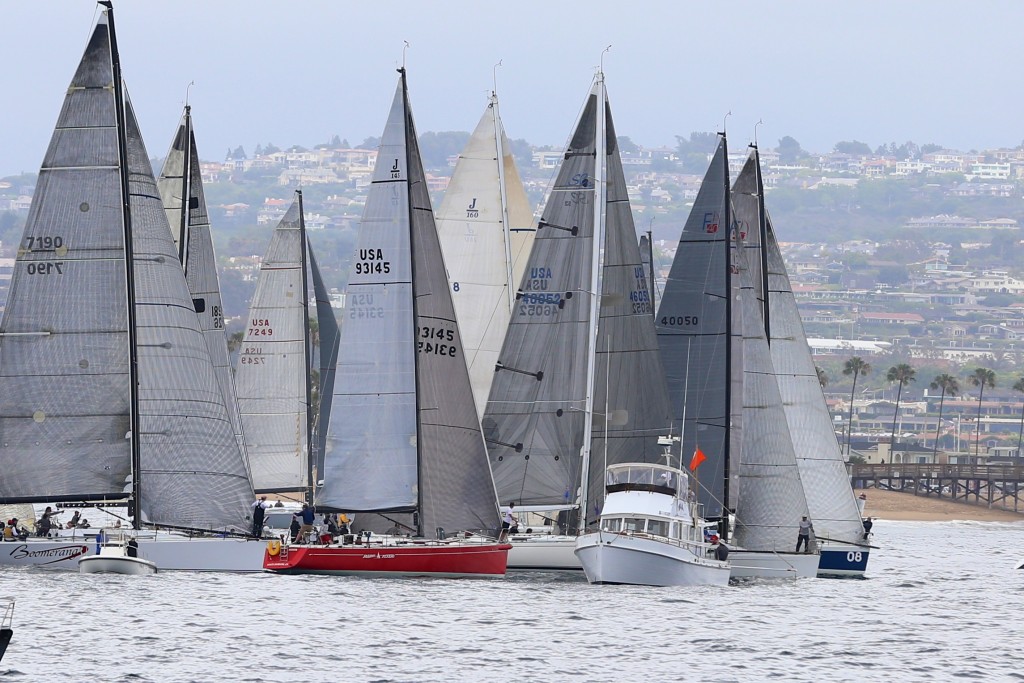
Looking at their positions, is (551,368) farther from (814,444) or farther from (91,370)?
(91,370)

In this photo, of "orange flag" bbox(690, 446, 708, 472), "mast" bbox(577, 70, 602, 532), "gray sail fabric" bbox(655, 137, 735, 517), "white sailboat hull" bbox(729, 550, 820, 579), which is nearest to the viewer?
"mast" bbox(577, 70, 602, 532)

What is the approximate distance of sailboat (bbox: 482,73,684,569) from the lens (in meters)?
47.8

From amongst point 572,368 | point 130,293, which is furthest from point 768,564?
point 130,293

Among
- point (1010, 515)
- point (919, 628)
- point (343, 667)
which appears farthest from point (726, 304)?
point (1010, 515)

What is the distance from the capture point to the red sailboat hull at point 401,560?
43.4 m

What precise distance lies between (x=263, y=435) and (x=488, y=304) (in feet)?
28.9

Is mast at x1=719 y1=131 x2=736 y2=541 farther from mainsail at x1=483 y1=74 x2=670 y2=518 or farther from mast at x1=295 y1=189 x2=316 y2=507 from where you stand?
mast at x1=295 y1=189 x2=316 y2=507

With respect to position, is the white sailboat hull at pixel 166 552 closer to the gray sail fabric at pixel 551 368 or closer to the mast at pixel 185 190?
the gray sail fabric at pixel 551 368

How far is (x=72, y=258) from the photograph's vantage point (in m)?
43.8

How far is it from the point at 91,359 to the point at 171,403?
1976 millimetres

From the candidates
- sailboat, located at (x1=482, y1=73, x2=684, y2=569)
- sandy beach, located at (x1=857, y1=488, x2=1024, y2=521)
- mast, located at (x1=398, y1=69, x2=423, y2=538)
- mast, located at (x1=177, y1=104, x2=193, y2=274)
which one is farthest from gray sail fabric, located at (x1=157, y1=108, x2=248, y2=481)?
sandy beach, located at (x1=857, y1=488, x2=1024, y2=521)

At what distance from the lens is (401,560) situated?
43.5 m

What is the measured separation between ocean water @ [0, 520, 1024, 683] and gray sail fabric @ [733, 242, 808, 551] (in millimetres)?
1316

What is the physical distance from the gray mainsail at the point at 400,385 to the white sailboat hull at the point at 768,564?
717 centimetres
